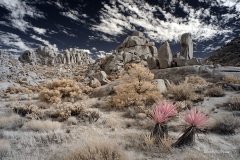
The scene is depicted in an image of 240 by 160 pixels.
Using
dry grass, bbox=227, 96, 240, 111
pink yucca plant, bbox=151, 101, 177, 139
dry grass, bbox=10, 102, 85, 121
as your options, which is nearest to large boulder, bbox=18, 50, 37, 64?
dry grass, bbox=10, 102, 85, 121

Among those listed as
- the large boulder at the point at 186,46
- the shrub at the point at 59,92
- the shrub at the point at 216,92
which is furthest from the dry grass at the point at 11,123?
the large boulder at the point at 186,46

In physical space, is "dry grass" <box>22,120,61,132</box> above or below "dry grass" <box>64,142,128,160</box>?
below

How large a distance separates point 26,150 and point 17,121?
10.8 ft

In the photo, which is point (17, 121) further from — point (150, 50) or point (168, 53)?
point (150, 50)

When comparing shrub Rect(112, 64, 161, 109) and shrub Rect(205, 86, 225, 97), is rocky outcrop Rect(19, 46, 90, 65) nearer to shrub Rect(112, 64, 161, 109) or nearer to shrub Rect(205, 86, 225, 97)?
shrub Rect(112, 64, 161, 109)

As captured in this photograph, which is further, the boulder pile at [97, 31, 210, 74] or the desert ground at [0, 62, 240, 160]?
the boulder pile at [97, 31, 210, 74]

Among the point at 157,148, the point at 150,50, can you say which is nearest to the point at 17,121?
the point at 157,148

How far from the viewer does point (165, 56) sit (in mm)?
22734

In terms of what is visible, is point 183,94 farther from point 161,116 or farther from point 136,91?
point 161,116

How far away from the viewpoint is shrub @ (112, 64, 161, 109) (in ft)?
34.9

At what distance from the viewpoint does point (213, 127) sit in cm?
628

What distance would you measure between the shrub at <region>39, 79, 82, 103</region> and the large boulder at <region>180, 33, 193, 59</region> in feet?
67.8

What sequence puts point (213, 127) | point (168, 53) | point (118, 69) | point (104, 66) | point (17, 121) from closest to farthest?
point (213, 127) → point (17, 121) → point (168, 53) → point (118, 69) → point (104, 66)

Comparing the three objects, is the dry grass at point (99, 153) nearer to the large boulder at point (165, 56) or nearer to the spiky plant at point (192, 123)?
the spiky plant at point (192, 123)
